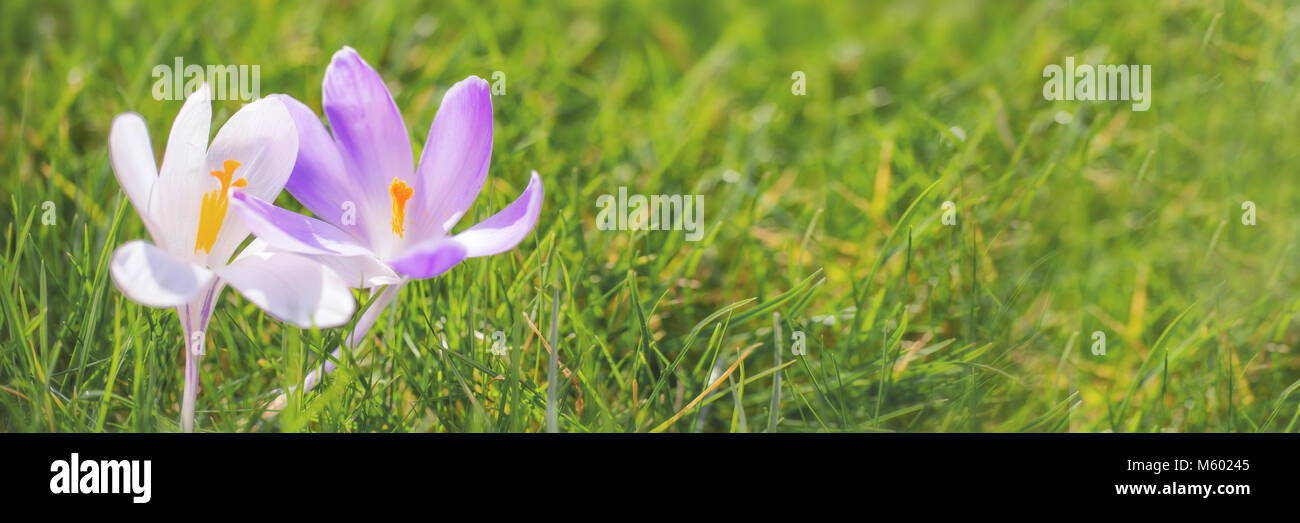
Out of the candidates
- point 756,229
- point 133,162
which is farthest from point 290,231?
point 756,229

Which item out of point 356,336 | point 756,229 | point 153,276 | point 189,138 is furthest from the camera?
point 756,229

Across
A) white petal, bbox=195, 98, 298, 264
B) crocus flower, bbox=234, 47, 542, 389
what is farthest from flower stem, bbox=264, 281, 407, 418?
white petal, bbox=195, 98, 298, 264

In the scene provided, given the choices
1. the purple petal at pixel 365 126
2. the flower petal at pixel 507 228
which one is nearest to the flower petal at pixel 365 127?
the purple petal at pixel 365 126

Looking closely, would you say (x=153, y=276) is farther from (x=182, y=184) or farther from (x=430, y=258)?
(x=430, y=258)

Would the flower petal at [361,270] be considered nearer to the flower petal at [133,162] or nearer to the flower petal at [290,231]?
the flower petal at [290,231]

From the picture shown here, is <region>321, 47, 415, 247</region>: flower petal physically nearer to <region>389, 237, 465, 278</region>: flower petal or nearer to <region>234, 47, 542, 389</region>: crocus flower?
<region>234, 47, 542, 389</region>: crocus flower
